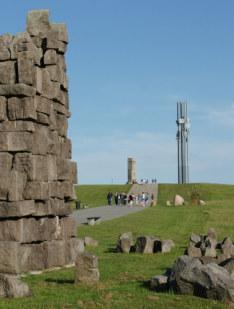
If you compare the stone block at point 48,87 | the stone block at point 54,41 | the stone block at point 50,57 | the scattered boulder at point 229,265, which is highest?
the stone block at point 54,41

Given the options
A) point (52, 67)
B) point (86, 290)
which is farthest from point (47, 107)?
point (86, 290)


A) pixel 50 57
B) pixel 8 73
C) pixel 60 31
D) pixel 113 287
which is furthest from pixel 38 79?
pixel 113 287

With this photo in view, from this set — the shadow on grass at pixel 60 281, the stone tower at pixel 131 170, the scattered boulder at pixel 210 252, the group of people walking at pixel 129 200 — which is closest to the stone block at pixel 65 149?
the shadow on grass at pixel 60 281

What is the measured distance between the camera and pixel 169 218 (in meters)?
42.4

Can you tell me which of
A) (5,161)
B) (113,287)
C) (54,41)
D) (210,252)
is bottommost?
(113,287)

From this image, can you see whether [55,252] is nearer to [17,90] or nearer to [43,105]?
[43,105]

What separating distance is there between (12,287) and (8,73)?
6320 mm

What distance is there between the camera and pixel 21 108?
17.3 metres

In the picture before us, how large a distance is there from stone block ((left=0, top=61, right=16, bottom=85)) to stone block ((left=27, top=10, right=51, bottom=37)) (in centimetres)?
202

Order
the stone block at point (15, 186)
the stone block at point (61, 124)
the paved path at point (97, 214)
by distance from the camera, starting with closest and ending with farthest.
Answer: the stone block at point (15, 186) → the stone block at point (61, 124) → the paved path at point (97, 214)

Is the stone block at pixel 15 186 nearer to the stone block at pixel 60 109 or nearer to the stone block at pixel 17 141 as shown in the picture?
the stone block at pixel 17 141

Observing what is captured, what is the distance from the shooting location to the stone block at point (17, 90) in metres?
17.2

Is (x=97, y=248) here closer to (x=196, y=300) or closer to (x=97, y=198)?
(x=196, y=300)

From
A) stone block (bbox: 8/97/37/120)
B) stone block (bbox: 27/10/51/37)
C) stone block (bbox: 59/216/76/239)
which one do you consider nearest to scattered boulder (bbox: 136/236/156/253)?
stone block (bbox: 59/216/76/239)
